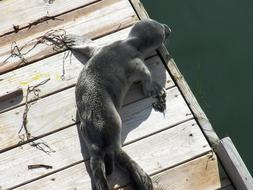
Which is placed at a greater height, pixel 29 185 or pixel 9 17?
pixel 9 17

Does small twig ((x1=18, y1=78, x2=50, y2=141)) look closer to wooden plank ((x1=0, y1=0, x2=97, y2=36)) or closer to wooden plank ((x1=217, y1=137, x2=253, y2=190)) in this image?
wooden plank ((x1=0, y1=0, x2=97, y2=36))

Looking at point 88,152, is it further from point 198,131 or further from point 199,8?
point 199,8

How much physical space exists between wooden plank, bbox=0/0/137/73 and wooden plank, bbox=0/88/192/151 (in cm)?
53

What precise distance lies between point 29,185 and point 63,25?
163 cm

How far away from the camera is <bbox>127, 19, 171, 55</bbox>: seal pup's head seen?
15.2 feet

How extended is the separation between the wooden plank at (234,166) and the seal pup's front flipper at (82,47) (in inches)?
52.9

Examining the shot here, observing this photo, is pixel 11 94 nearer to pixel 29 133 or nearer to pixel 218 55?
pixel 29 133

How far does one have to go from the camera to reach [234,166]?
3.92 meters

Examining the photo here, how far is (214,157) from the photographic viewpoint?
13.5 ft

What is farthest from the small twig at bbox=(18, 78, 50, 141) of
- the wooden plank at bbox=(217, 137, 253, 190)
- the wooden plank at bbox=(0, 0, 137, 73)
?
the wooden plank at bbox=(217, 137, 253, 190)

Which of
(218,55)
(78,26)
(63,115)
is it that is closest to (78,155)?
(63,115)

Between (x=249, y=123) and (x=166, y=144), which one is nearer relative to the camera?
(x=166, y=144)

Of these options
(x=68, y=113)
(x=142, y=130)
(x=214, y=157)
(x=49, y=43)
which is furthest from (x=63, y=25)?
(x=214, y=157)

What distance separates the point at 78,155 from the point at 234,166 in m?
1.09
